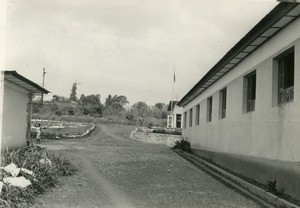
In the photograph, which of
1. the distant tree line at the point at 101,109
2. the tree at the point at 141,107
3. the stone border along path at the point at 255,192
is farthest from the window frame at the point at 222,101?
the tree at the point at 141,107

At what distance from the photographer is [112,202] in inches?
307

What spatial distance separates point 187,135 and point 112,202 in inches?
753

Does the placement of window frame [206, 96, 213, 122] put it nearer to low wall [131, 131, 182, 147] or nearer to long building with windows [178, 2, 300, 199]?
long building with windows [178, 2, 300, 199]

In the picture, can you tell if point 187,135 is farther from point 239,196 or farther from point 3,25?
point 3,25

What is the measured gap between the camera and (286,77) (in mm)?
9438

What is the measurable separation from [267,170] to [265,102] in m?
1.74

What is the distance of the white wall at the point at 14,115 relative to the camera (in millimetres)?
15135

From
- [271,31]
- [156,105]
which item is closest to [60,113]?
[156,105]

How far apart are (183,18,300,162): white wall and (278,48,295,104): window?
0.63ft

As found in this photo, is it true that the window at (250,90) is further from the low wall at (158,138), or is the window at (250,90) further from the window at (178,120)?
the window at (178,120)

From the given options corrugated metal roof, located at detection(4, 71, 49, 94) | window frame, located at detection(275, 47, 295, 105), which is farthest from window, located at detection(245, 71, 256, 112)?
corrugated metal roof, located at detection(4, 71, 49, 94)

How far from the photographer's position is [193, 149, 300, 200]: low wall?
8.00 meters

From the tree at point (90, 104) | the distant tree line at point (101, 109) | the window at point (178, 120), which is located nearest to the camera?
the window at point (178, 120)

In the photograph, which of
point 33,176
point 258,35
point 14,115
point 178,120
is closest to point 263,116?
point 258,35
